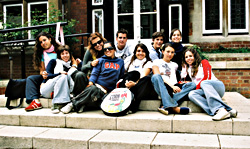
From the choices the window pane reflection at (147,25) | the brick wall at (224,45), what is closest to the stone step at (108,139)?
the brick wall at (224,45)

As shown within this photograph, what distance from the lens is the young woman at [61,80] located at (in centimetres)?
460

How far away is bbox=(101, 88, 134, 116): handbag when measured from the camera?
4.12m

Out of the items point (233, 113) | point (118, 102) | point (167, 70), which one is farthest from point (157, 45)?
A: point (233, 113)

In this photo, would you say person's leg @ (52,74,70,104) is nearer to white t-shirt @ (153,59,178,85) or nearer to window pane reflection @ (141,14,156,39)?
white t-shirt @ (153,59,178,85)

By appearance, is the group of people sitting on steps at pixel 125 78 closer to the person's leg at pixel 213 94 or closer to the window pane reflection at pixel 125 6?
the person's leg at pixel 213 94

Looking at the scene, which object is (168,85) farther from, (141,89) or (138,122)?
(138,122)

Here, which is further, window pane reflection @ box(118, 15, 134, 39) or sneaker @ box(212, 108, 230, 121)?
window pane reflection @ box(118, 15, 134, 39)

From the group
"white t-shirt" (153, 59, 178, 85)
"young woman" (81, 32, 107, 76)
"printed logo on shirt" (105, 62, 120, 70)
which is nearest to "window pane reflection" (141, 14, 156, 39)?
"young woman" (81, 32, 107, 76)

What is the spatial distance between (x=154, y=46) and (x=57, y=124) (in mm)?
2454

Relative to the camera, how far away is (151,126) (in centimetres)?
393

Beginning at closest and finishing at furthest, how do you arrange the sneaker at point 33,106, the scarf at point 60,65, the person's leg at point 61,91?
the person's leg at point 61,91 → the sneaker at point 33,106 → the scarf at point 60,65

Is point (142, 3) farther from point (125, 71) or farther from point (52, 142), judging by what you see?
point (52, 142)

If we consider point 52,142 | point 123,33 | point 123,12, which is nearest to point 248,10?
point 123,12

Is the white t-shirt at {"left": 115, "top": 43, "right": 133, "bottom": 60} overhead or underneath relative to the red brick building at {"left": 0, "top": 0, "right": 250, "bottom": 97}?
underneath
